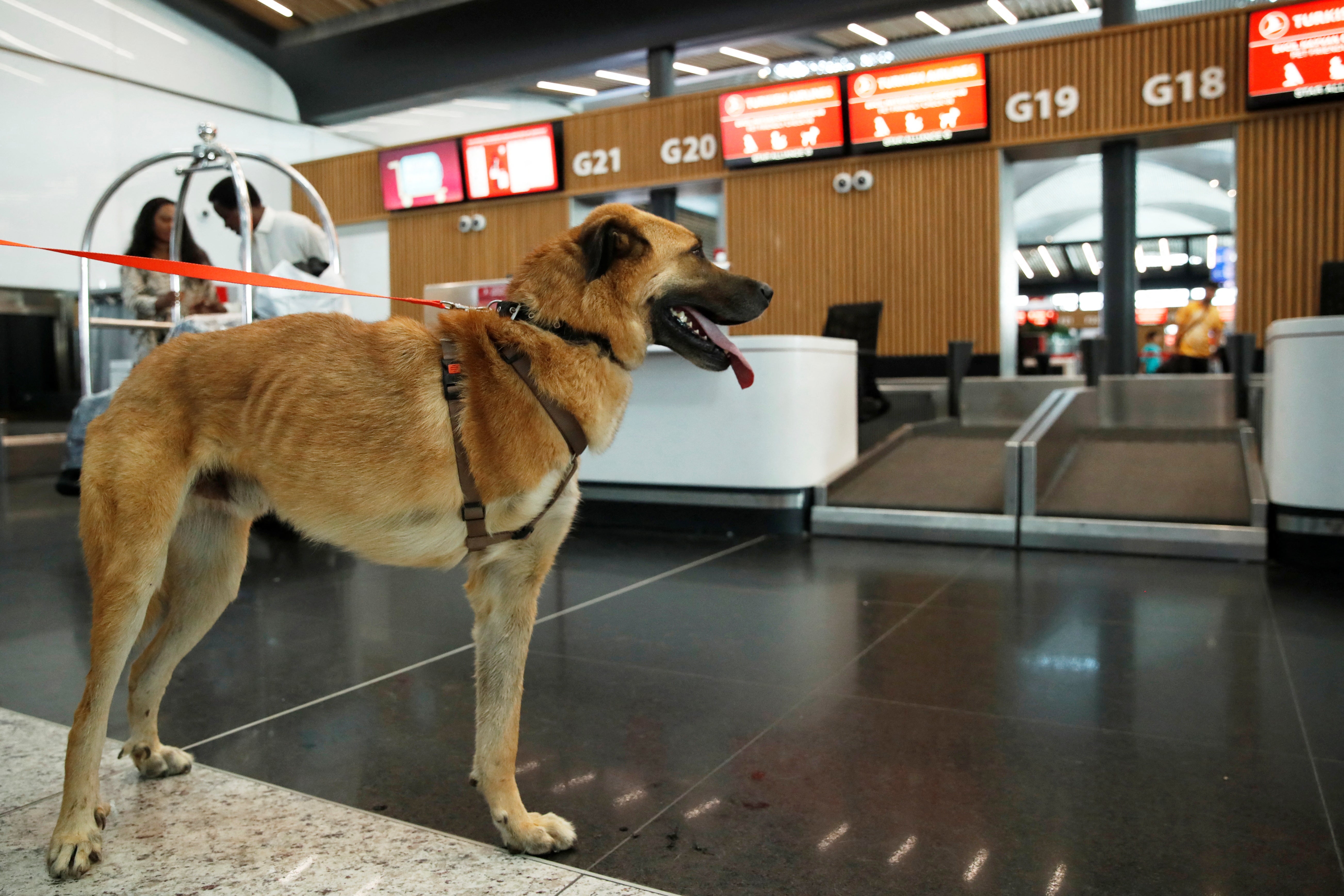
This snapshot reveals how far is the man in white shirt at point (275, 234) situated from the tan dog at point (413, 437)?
404 centimetres

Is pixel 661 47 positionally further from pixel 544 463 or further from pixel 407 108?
pixel 544 463

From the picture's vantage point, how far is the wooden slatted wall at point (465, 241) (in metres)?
12.8

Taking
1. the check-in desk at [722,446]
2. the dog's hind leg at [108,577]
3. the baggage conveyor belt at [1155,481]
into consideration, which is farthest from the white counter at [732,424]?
the dog's hind leg at [108,577]

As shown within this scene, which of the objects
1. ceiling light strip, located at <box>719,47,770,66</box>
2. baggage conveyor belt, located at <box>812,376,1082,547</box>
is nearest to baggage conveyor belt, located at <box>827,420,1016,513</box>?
baggage conveyor belt, located at <box>812,376,1082,547</box>

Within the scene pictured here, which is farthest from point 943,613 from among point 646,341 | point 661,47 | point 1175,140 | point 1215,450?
point 661,47

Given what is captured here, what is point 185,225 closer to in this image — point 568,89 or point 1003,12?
point 1003,12

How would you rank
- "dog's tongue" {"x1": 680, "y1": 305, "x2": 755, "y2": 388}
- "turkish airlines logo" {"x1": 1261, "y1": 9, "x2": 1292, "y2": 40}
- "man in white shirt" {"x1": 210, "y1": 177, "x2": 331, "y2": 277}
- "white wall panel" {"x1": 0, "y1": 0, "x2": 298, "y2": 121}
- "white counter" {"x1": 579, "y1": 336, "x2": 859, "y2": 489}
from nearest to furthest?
"dog's tongue" {"x1": 680, "y1": 305, "x2": 755, "y2": 388} < "man in white shirt" {"x1": 210, "y1": 177, "x2": 331, "y2": 277} < "white counter" {"x1": 579, "y1": 336, "x2": 859, "y2": 489} < "turkish airlines logo" {"x1": 1261, "y1": 9, "x2": 1292, "y2": 40} < "white wall panel" {"x1": 0, "y1": 0, "x2": 298, "y2": 121}

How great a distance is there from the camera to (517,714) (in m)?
1.81

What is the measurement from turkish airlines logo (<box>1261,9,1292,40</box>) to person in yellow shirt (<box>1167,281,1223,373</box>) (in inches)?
99.8

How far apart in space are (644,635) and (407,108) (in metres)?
13.5

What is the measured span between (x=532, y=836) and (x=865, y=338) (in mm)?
7775

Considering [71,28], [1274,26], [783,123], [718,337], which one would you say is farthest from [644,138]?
[718,337]

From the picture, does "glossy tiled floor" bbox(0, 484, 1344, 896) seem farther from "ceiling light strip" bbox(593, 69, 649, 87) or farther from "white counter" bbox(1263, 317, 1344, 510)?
"ceiling light strip" bbox(593, 69, 649, 87)

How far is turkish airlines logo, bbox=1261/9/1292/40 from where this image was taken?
845cm
